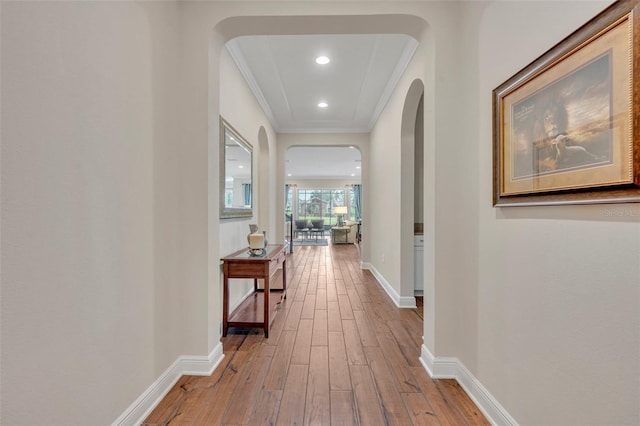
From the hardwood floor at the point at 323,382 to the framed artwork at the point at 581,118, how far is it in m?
1.30

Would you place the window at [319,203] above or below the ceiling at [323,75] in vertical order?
below

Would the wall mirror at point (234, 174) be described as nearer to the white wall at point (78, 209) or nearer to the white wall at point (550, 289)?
the white wall at point (78, 209)

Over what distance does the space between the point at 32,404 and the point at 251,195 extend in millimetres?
3154

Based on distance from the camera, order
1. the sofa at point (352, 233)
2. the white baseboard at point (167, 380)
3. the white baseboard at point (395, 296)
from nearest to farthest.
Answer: the white baseboard at point (167, 380) → the white baseboard at point (395, 296) → the sofa at point (352, 233)

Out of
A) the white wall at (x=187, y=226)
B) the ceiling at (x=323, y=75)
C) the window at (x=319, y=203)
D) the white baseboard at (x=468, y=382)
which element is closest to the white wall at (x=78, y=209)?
the white wall at (x=187, y=226)

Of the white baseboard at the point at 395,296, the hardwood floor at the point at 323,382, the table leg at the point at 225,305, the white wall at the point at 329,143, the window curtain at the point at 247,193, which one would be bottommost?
the hardwood floor at the point at 323,382

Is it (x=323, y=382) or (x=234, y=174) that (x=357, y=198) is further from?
(x=323, y=382)

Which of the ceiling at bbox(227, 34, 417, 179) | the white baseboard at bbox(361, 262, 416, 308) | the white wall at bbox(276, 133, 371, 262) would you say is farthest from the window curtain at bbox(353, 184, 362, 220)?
the white baseboard at bbox(361, 262, 416, 308)

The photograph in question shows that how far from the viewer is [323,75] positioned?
11.5 ft

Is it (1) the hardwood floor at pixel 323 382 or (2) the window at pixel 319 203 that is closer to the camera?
(1) the hardwood floor at pixel 323 382

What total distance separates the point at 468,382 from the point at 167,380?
1.92 m

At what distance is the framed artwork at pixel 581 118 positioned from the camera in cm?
89

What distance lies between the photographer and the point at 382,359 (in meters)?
2.23

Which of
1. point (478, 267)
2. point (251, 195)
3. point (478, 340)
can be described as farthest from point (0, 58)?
point (251, 195)
